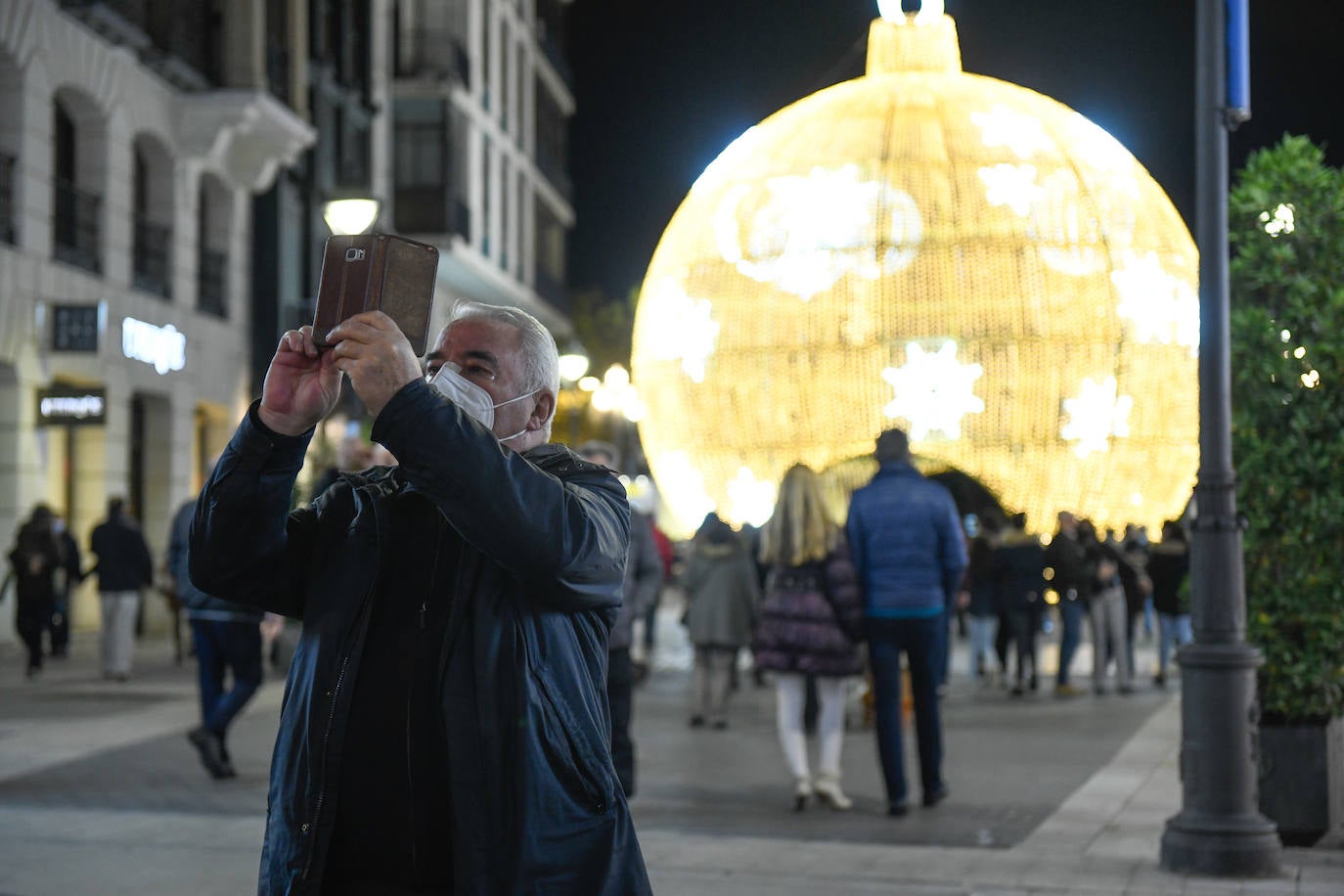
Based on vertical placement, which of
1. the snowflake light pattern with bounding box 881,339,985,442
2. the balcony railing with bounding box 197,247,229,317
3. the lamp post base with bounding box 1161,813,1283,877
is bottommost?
→ the lamp post base with bounding box 1161,813,1283,877

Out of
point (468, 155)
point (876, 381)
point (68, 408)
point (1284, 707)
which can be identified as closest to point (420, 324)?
point (1284, 707)

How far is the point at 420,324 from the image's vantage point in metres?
3.18

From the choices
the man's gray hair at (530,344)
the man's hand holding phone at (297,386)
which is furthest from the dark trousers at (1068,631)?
the man's hand holding phone at (297,386)

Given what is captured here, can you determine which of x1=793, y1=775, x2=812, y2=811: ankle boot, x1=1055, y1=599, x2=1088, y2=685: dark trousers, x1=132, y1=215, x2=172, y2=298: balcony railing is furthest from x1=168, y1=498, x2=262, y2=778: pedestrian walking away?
x1=132, y1=215, x2=172, y2=298: balcony railing

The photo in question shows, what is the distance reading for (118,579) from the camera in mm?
18766

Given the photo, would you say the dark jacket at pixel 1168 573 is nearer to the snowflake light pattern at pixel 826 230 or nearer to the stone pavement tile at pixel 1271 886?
the snowflake light pattern at pixel 826 230

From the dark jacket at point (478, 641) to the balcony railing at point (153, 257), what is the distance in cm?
2439

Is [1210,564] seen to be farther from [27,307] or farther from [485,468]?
[27,307]

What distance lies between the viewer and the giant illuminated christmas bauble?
2572cm

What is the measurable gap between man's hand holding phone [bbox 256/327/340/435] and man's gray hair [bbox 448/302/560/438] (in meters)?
0.31

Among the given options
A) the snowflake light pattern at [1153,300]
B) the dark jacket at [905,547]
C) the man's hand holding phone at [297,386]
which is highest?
the snowflake light pattern at [1153,300]

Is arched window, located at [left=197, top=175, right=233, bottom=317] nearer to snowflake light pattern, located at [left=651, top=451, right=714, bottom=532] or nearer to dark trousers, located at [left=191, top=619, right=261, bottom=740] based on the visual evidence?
snowflake light pattern, located at [left=651, top=451, right=714, bottom=532]

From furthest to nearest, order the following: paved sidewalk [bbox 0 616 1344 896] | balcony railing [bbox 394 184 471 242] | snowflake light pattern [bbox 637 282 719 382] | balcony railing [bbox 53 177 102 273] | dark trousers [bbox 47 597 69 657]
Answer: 1. balcony railing [bbox 394 184 471 242]
2. snowflake light pattern [bbox 637 282 719 382]
3. balcony railing [bbox 53 177 102 273]
4. dark trousers [bbox 47 597 69 657]
5. paved sidewalk [bbox 0 616 1344 896]

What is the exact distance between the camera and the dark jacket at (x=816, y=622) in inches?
407
